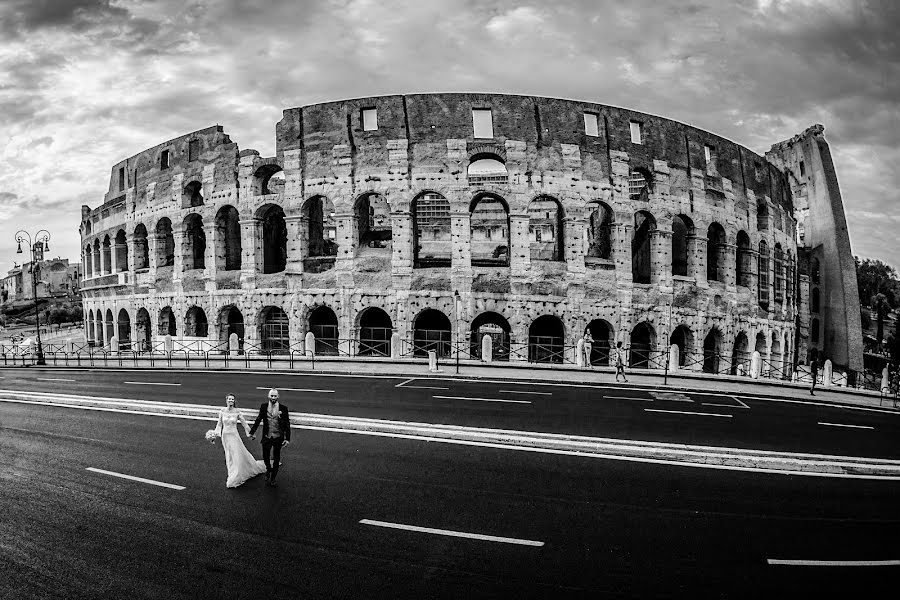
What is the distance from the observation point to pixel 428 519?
7789 millimetres

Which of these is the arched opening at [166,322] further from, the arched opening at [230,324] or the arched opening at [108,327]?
the arched opening at [108,327]

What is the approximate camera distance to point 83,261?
46.9 meters

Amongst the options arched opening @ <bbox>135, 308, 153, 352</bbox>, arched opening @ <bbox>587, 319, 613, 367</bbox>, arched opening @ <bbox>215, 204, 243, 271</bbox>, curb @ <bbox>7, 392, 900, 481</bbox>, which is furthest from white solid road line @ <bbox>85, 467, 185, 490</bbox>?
arched opening @ <bbox>135, 308, 153, 352</bbox>

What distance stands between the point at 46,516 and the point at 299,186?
78.5 feet

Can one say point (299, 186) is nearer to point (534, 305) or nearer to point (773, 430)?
point (534, 305)

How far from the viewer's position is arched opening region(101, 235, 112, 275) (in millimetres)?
41469

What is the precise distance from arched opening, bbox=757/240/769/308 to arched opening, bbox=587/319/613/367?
14767 millimetres

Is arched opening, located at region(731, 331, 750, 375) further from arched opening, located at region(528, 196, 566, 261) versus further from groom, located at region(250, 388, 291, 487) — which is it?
groom, located at region(250, 388, 291, 487)

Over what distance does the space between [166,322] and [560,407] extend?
98.5 ft

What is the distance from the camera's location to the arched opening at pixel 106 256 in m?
→ 41.5

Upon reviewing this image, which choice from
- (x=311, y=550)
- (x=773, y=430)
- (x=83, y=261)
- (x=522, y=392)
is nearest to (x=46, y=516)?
(x=311, y=550)

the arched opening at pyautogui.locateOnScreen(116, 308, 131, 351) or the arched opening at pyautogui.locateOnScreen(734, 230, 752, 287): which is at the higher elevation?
the arched opening at pyautogui.locateOnScreen(734, 230, 752, 287)

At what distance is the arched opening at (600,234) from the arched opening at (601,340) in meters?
4.34

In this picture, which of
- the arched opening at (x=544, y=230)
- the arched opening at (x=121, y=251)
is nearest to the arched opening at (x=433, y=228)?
the arched opening at (x=544, y=230)
